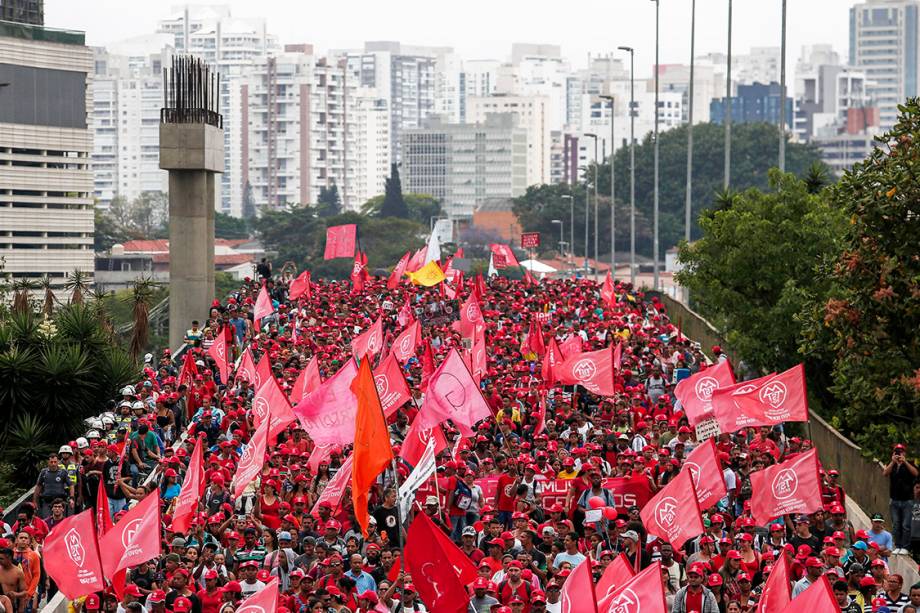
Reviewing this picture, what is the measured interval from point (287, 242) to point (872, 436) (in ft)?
362

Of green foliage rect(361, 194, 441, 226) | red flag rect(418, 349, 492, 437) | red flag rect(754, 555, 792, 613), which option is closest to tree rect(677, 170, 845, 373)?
red flag rect(418, 349, 492, 437)

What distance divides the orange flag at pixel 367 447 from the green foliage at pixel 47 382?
16123 millimetres

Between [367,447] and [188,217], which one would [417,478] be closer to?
[367,447]

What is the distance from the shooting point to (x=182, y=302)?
4059 cm

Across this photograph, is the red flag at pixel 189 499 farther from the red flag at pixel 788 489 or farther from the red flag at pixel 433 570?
the red flag at pixel 788 489

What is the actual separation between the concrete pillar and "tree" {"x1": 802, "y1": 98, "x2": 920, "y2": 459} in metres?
20.8

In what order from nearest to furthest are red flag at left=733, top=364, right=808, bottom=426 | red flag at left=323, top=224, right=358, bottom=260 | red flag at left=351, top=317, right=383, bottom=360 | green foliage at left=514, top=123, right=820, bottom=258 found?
1. red flag at left=733, top=364, right=808, bottom=426
2. red flag at left=351, top=317, right=383, bottom=360
3. red flag at left=323, top=224, right=358, bottom=260
4. green foliage at left=514, top=123, right=820, bottom=258

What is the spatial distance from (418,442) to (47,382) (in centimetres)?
1512

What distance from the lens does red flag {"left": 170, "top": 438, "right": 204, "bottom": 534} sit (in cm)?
1644

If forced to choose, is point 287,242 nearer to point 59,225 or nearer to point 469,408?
point 59,225

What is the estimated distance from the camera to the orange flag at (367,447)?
589 inches

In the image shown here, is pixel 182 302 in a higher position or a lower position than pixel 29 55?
lower

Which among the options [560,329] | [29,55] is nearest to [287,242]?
[29,55]

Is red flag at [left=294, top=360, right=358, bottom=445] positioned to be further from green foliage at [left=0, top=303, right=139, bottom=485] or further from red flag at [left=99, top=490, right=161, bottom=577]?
green foliage at [left=0, top=303, right=139, bottom=485]
